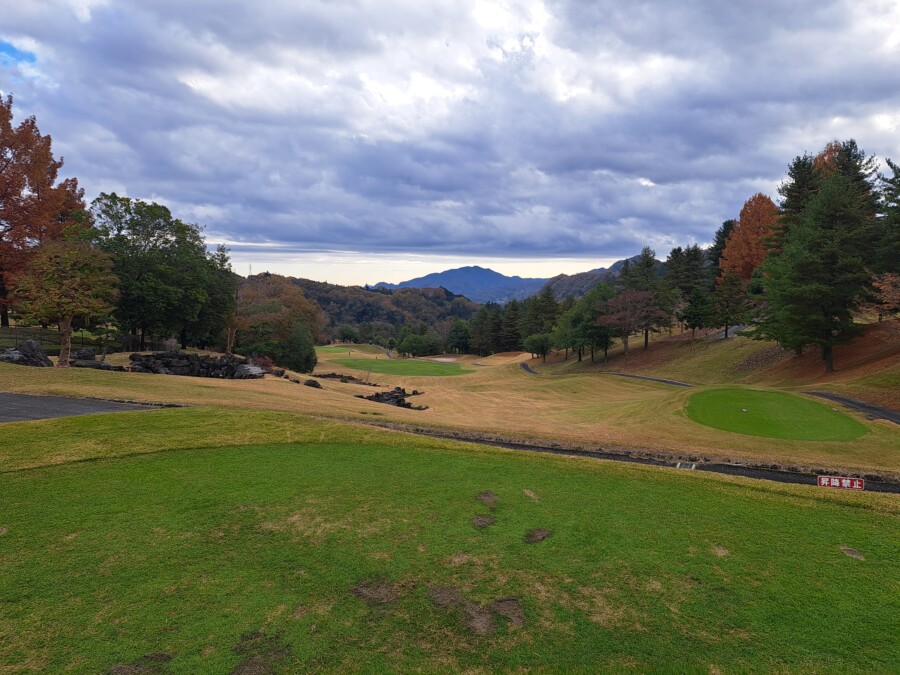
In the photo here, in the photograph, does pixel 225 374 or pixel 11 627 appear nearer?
pixel 11 627

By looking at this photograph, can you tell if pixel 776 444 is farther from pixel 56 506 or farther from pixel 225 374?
pixel 225 374

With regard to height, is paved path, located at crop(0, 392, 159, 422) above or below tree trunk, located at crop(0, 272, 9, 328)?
below

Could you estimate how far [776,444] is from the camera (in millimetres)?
17219

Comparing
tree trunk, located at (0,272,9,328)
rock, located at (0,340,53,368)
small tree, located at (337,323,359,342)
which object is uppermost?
tree trunk, located at (0,272,9,328)

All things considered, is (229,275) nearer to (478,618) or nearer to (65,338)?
(65,338)

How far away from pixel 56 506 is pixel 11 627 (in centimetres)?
374

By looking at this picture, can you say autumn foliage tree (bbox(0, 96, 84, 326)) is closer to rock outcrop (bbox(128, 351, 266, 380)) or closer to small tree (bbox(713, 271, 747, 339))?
rock outcrop (bbox(128, 351, 266, 380))

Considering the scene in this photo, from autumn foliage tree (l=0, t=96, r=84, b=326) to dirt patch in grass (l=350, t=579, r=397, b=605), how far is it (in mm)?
40184

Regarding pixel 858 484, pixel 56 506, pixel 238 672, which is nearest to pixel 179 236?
pixel 56 506

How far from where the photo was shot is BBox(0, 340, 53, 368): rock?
2417cm

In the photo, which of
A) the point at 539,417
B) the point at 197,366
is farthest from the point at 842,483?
the point at 197,366

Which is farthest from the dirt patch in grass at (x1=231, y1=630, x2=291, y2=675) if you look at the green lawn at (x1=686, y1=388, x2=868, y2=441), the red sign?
the green lawn at (x1=686, y1=388, x2=868, y2=441)

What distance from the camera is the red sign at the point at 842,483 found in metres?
10.7

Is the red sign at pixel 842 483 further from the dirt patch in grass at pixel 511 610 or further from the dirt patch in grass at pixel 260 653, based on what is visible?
the dirt patch in grass at pixel 260 653
